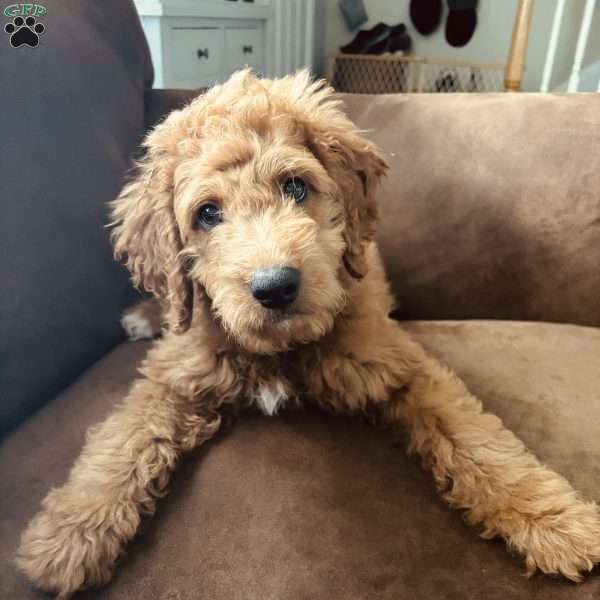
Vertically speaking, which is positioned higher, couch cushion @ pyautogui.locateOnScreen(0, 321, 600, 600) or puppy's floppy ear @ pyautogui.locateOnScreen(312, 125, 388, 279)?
puppy's floppy ear @ pyautogui.locateOnScreen(312, 125, 388, 279)

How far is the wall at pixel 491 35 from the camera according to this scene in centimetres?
419

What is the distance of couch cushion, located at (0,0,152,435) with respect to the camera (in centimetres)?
147

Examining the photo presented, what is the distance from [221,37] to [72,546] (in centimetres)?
326

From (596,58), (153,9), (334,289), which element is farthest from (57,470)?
(596,58)

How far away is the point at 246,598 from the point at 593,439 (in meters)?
0.89

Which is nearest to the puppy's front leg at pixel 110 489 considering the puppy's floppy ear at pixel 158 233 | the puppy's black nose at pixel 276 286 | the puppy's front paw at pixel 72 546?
the puppy's front paw at pixel 72 546

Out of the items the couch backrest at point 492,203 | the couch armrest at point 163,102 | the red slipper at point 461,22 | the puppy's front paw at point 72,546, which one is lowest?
the puppy's front paw at point 72,546

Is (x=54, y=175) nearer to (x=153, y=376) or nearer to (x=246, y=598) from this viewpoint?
(x=153, y=376)

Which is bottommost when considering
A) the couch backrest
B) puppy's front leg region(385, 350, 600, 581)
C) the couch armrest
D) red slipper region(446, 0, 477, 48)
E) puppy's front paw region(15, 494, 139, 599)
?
puppy's front paw region(15, 494, 139, 599)

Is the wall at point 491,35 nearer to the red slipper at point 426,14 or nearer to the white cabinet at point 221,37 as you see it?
the red slipper at point 426,14

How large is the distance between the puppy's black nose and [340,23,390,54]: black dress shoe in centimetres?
398

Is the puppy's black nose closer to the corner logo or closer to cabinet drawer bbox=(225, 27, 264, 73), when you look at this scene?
the corner logo

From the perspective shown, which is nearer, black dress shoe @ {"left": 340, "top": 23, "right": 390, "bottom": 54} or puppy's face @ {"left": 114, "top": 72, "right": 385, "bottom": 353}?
puppy's face @ {"left": 114, "top": 72, "right": 385, "bottom": 353}

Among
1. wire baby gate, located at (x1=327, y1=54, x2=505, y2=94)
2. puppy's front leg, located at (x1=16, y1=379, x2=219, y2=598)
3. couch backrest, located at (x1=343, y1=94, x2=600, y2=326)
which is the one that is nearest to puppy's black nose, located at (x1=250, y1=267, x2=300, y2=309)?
puppy's front leg, located at (x1=16, y1=379, x2=219, y2=598)
